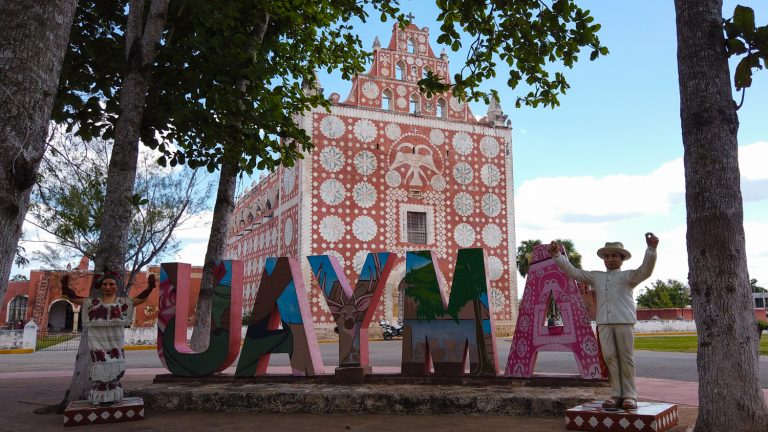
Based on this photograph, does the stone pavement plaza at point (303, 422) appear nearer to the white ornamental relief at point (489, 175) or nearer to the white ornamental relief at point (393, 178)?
the white ornamental relief at point (393, 178)

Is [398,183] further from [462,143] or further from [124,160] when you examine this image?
[124,160]

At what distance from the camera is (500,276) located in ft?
85.7

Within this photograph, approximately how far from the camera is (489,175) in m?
26.7

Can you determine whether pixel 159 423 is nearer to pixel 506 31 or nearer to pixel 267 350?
pixel 267 350

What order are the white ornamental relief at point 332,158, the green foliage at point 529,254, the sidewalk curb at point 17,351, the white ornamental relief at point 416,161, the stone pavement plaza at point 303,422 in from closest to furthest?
1. the stone pavement plaza at point 303,422
2. the sidewalk curb at point 17,351
3. the white ornamental relief at point 332,158
4. the white ornamental relief at point 416,161
5. the green foliage at point 529,254

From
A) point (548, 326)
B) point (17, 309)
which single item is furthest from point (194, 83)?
point (17, 309)

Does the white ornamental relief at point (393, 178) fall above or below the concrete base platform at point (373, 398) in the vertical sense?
above

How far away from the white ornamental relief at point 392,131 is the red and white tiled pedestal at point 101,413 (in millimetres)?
20227

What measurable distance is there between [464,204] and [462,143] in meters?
3.04

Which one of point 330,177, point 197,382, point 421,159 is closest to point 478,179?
point 421,159

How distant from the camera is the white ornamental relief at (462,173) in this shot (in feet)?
85.8

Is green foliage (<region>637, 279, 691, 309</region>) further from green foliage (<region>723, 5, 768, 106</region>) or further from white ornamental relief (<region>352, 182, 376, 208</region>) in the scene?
green foliage (<region>723, 5, 768, 106</region>)

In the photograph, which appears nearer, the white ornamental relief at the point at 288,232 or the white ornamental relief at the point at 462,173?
the white ornamental relief at the point at 288,232

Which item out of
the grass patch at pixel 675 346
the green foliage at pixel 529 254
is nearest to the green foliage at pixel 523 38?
the grass patch at pixel 675 346
